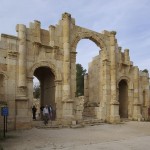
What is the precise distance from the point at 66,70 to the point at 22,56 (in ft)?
10.3

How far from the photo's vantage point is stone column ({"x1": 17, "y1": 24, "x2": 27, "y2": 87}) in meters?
15.8

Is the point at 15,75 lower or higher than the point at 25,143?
higher

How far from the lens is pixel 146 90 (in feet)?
78.6

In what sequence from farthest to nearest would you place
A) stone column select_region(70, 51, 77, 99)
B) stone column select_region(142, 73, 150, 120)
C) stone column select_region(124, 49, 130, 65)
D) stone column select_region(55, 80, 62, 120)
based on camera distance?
stone column select_region(142, 73, 150, 120) < stone column select_region(124, 49, 130, 65) < stone column select_region(70, 51, 77, 99) < stone column select_region(55, 80, 62, 120)

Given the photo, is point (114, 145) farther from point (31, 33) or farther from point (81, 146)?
point (31, 33)

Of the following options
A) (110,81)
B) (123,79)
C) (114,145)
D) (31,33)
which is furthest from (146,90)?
(114,145)

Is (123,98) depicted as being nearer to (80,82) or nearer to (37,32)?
(37,32)

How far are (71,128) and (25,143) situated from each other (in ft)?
18.9

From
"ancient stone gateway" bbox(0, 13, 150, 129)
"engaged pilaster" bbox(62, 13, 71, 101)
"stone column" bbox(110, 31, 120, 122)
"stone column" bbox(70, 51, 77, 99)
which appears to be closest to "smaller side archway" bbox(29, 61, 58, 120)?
"ancient stone gateway" bbox(0, 13, 150, 129)

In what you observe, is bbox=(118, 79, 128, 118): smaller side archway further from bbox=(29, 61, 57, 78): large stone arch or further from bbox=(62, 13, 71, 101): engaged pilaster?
bbox=(29, 61, 57, 78): large stone arch

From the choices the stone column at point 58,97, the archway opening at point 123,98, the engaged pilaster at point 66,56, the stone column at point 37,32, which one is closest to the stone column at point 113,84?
the archway opening at point 123,98

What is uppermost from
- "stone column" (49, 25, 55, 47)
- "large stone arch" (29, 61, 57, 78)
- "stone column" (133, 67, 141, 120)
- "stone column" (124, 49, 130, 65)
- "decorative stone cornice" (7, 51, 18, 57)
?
"stone column" (49, 25, 55, 47)

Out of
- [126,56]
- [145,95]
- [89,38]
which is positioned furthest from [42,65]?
[145,95]

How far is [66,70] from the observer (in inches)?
693
